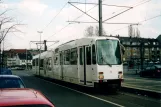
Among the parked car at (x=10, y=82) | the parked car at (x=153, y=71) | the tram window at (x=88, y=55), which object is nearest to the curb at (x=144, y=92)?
the tram window at (x=88, y=55)

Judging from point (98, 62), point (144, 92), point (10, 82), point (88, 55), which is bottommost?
point (144, 92)

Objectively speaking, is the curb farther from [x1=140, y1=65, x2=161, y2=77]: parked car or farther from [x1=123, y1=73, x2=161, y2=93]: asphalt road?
[x1=140, y1=65, x2=161, y2=77]: parked car

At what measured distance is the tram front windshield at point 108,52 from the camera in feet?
61.0

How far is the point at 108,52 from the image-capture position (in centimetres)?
1875

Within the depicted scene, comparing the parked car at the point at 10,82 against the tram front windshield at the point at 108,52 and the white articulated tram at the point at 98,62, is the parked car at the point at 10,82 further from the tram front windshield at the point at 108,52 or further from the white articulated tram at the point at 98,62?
the tram front windshield at the point at 108,52

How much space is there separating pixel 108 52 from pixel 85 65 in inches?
72.4

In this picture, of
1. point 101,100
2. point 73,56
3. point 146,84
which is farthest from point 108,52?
point 146,84

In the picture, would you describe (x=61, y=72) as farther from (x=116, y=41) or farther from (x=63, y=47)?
(x=116, y=41)

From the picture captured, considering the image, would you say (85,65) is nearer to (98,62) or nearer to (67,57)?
(98,62)

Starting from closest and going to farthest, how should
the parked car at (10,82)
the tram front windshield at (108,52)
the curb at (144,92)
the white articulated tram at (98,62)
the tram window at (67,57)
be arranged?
the parked car at (10,82) < the curb at (144,92) < the white articulated tram at (98,62) < the tram front windshield at (108,52) < the tram window at (67,57)

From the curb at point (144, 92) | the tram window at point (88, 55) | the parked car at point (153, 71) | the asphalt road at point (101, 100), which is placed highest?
the tram window at point (88, 55)

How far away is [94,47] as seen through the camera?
18.7 meters

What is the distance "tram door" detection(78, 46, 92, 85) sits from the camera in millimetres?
19234

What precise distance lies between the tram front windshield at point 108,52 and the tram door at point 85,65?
0.86m
